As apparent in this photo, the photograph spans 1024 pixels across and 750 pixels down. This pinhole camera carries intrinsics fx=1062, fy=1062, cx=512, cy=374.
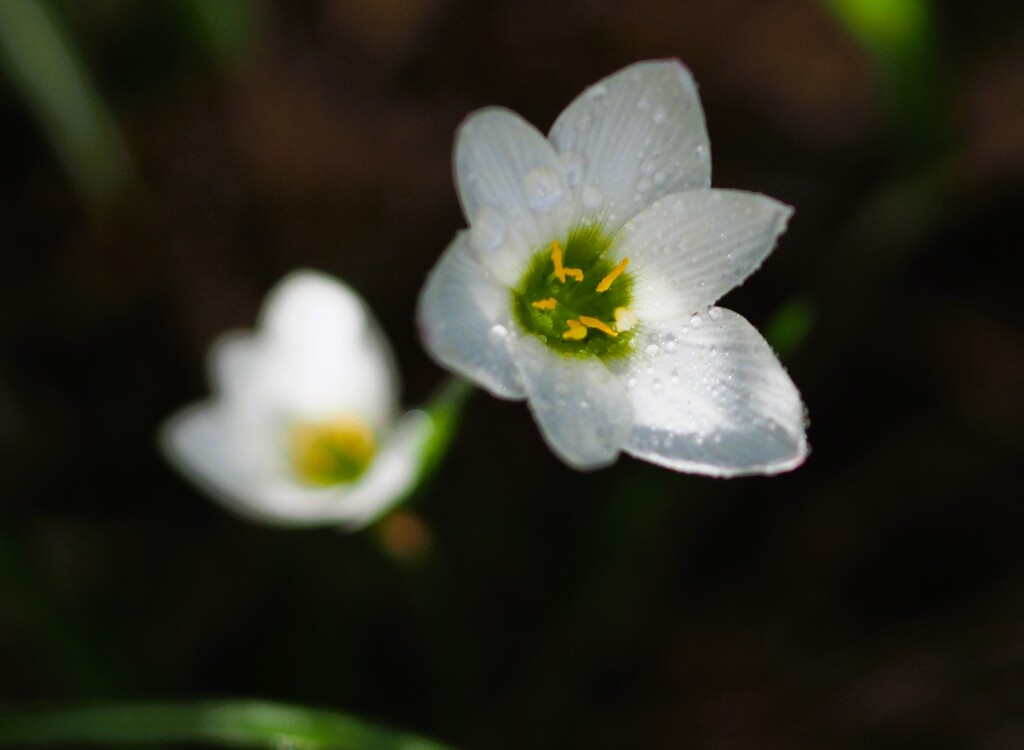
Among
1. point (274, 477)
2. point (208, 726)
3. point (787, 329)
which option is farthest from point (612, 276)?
point (274, 477)

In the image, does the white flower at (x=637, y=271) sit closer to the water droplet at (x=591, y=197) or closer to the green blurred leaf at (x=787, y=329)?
the water droplet at (x=591, y=197)

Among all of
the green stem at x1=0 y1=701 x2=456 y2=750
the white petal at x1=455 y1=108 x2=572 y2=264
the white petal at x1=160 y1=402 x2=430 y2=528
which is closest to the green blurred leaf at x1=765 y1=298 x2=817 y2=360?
the white petal at x1=455 y1=108 x2=572 y2=264

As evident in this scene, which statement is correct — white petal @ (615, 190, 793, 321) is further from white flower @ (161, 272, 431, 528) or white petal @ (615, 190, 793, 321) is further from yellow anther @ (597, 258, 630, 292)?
white flower @ (161, 272, 431, 528)

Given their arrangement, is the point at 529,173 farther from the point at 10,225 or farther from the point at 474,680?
the point at 10,225

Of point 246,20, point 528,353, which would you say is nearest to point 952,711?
point 528,353

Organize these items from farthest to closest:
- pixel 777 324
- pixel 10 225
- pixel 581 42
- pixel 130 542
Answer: pixel 581 42 < pixel 10 225 < pixel 130 542 < pixel 777 324
